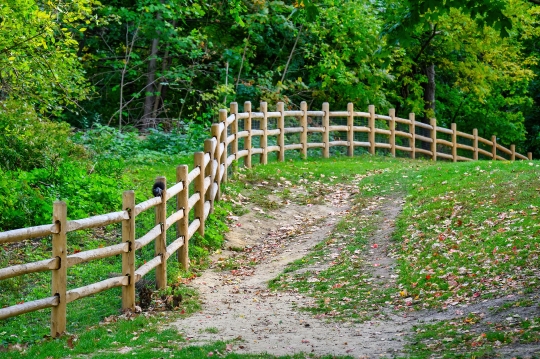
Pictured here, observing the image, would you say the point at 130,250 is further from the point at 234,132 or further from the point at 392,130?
the point at 392,130

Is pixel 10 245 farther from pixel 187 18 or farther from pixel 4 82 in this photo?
pixel 187 18

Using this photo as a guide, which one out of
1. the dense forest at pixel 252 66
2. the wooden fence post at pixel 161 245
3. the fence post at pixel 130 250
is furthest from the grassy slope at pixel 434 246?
the dense forest at pixel 252 66

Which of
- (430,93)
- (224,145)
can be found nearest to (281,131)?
(224,145)

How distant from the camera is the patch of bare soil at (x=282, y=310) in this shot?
8.27 metres

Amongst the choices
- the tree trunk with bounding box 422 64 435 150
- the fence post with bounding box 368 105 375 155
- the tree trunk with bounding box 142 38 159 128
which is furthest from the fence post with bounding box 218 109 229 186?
the tree trunk with bounding box 422 64 435 150

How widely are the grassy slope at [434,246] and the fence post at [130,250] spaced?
267mm

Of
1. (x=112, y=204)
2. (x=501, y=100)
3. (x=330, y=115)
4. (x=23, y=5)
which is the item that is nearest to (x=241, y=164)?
(x=330, y=115)

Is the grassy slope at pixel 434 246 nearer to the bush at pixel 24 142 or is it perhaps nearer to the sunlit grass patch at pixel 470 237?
the sunlit grass patch at pixel 470 237

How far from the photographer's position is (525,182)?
14430 millimetres

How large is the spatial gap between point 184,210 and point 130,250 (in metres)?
2.05

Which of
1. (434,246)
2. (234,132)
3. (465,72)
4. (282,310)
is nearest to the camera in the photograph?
(282,310)

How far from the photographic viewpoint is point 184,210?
11531 millimetres

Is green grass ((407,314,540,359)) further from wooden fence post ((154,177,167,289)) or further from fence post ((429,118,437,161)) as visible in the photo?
fence post ((429,118,437,161))

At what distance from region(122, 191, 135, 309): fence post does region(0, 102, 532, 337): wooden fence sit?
0.01 m
